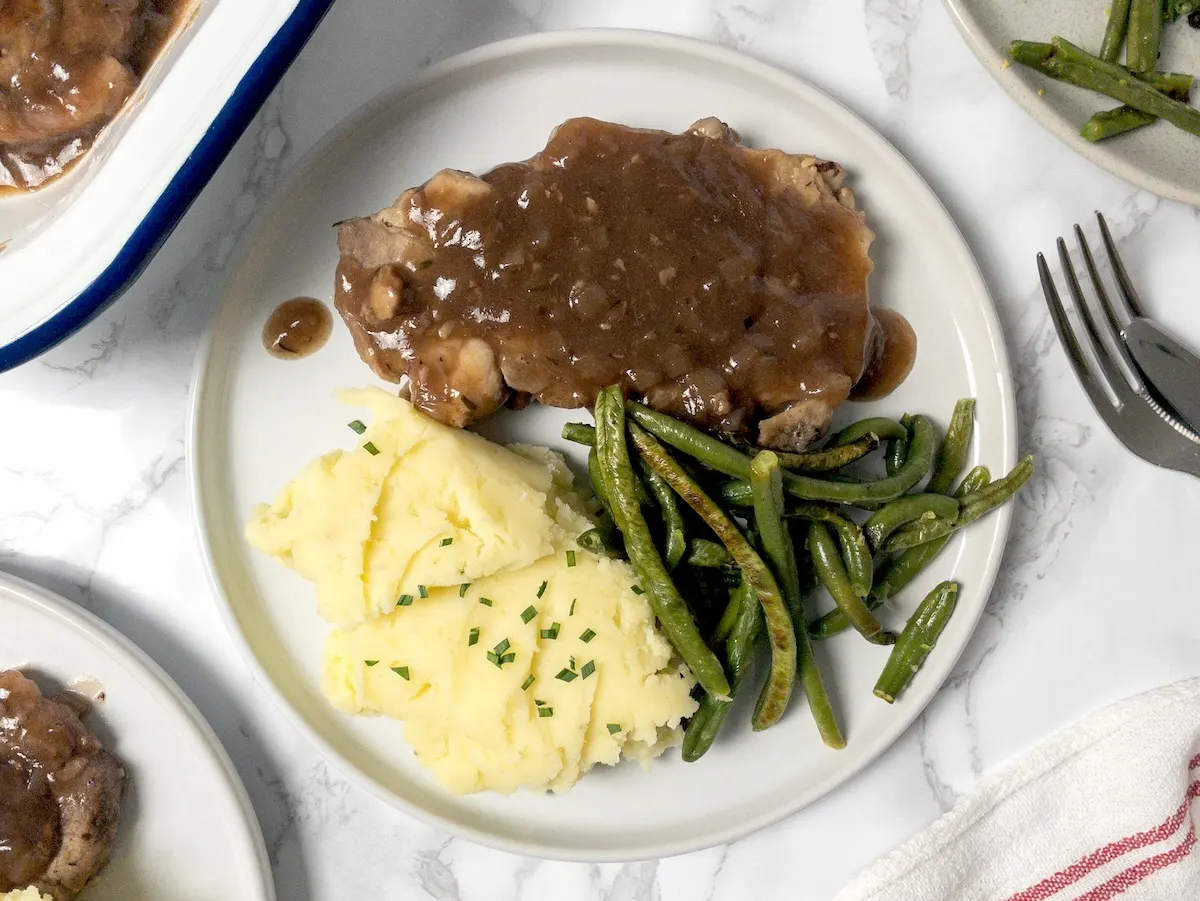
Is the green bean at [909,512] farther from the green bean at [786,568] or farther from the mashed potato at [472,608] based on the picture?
the mashed potato at [472,608]

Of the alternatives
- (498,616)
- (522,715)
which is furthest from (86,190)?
(522,715)

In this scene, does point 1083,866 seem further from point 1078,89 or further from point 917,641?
point 1078,89

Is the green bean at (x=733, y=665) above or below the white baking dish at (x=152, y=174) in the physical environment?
below

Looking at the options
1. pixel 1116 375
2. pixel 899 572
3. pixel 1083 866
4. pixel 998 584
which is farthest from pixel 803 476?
pixel 1083 866

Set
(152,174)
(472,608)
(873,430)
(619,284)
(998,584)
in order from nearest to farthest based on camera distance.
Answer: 1. (152,174)
2. (619,284)
3. (472,608)
4. (873,430)
5. (998,584)

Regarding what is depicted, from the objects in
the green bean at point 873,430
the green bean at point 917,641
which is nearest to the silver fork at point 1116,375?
the green bean at point 873,430

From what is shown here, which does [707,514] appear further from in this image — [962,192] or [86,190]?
[86,190]
